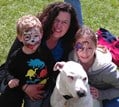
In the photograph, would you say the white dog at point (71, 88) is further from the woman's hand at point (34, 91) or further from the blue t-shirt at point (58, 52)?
the blue t-shirt at point (58, 52)

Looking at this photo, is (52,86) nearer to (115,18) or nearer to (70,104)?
(70,104)

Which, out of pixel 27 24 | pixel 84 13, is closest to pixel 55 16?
pixel 27 24

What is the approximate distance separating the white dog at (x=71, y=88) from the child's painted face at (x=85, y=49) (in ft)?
0.70

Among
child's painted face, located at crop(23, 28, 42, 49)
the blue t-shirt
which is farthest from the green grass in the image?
child's painted face, located at crop(23, 28, 42, 49)

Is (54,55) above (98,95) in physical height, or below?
Answer: above

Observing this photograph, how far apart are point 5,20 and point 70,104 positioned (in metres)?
2.82

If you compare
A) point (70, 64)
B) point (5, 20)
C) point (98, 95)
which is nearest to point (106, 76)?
point (98, 95)

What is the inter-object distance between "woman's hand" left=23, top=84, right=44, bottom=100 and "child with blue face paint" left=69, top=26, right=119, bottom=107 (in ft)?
1.08

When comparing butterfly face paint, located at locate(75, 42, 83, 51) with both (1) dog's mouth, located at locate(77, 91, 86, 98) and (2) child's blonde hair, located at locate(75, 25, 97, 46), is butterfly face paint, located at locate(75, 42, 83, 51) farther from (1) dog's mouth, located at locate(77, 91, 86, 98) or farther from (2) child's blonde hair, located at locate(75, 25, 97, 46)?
(1) dog's mouth, located at locate(77, 91, 86, 98)

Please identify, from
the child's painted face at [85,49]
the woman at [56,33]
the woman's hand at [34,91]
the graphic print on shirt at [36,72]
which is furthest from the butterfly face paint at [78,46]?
the woman's hand at [34,91]

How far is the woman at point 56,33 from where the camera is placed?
10.4 ft

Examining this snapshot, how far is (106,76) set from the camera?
120 inches

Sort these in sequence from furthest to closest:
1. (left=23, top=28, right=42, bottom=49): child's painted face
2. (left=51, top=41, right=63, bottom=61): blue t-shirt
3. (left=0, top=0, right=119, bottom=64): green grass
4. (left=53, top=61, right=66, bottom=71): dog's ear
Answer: (left=0, top=0, right=119, bottom=64): green grass
(left=51, top=41, right=63, bottom=61): blue t-shirt
(left=23, top=28, right=42, bottom=49): child's painted face
(left=53, top=61, right=66, bottom=71): dog's ear

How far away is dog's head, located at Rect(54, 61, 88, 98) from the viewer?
2703 mm
